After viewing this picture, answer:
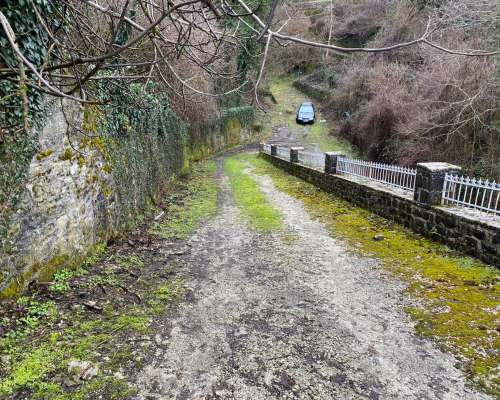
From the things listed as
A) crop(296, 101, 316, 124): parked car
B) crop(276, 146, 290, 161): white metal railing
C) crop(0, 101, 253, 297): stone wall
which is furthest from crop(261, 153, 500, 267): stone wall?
crop(296, 101, 316, 124): parked car

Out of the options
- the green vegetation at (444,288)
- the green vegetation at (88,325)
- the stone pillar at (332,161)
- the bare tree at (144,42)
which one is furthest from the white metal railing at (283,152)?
the green vegetation at (88,325)

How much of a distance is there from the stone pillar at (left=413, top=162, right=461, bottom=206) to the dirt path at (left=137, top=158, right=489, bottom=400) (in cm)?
176

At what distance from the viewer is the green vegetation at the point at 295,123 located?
73.9 feet

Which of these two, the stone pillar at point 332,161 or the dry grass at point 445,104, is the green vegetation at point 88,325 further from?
the dry grass at point 445,104

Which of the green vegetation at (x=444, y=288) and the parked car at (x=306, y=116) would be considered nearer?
the green vegetation at (x=444, y=288)

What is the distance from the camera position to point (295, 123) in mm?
27688

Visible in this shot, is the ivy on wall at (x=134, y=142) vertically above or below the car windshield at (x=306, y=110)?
below

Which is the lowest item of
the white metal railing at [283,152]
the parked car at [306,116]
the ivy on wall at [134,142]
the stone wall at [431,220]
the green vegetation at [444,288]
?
the green vegetation at [444,288]

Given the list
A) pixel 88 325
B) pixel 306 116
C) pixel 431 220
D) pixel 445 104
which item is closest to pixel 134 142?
pixel 88 325

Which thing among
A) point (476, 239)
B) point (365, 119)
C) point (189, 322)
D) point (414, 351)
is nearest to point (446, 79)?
point (365, 119)

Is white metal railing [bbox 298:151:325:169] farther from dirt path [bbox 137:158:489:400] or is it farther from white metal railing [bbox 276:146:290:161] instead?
dirt path [bbox 137:158:489:400]

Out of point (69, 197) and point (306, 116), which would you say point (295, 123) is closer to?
point (306, 116)

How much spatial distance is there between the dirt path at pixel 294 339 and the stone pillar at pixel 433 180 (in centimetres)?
176

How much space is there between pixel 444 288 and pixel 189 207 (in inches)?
246
